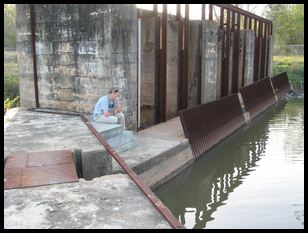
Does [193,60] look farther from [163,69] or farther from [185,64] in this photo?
[163,69]

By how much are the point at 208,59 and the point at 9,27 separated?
127 ft

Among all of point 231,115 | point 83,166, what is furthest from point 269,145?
point 83,166

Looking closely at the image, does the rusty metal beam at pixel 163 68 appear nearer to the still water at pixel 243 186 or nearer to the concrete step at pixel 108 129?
the still water at pixel 243 186

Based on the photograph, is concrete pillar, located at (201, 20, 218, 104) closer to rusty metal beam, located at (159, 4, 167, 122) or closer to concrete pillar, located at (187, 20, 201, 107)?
concrete pillar, located at (187, 20, 201, 107)

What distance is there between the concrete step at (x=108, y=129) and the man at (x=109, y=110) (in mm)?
167

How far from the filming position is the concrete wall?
9234 mm

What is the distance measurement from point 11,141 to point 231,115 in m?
8.88

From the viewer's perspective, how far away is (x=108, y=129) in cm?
793

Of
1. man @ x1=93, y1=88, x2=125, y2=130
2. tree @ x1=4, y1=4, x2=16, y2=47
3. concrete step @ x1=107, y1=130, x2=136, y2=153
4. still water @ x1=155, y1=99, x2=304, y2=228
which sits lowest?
still water @ x1=155, y1=99, x2=304, y2=228

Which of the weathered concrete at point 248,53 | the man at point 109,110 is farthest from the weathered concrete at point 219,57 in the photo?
the man at point 109,110

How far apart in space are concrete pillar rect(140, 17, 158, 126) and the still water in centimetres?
247

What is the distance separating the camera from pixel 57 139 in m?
7.05

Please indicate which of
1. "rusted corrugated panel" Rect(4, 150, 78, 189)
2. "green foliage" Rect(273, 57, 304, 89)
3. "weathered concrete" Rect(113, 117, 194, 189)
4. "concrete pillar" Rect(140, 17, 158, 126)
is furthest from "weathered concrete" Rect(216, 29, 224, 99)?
A: "green foliage" Rect(273, 57, 304, 89)

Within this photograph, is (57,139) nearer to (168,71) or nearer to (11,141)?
(11,141)
